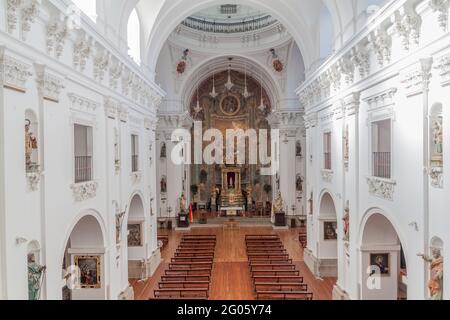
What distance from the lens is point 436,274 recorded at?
6.43 meters

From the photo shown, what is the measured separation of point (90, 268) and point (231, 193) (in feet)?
60.9

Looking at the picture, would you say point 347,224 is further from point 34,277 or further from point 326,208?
point 34,277

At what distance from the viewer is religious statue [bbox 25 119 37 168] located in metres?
6.61

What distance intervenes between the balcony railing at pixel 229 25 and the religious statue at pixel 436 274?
19772 millimetres

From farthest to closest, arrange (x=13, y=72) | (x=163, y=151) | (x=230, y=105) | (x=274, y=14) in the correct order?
(x=230, y=105), (x=163, y=151), (x=274, y=14), (x=13, y=72)

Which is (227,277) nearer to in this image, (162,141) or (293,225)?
(293,225)

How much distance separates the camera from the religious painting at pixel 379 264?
10289 mm

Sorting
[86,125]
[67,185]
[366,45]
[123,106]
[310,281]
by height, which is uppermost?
[366,45]

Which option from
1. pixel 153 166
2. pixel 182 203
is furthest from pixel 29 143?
pixel 182 203

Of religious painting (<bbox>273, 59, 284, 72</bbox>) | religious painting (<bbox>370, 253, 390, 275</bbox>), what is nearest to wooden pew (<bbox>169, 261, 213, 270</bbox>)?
religious painting (<bbox>370, 253, 390, 275</bbox>)

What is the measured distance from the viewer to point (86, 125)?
9.52m

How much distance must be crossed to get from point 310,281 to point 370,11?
9729 mm

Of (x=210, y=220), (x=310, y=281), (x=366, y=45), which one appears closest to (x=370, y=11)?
(x=366, y=45)

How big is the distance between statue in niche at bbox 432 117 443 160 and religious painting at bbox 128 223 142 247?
1150cm
